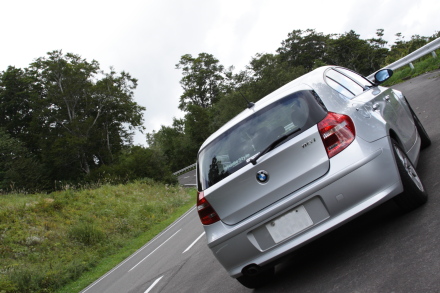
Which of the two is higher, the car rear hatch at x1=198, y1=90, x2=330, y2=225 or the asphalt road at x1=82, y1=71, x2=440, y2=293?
the car rear hatch at x1=198, y1=90, x2=330, y2=225

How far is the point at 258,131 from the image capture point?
167 inches

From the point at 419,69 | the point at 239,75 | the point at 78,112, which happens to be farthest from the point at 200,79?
the point at 419,69

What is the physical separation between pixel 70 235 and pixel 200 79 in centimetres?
7424

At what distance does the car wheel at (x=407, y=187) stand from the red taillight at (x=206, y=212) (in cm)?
189

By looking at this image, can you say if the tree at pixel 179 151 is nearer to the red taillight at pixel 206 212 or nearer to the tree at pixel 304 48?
the tree at pixel 304 48

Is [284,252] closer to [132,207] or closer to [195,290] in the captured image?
[195,290]

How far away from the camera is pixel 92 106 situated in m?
50.4

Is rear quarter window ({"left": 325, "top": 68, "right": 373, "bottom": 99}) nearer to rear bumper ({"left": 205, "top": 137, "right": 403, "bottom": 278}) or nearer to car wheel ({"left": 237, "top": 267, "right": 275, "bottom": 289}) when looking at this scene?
rear bumper ({"left": 205, "top": 137, "right": 403, "bottom": 278})

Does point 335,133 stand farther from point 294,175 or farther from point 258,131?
point 258,131

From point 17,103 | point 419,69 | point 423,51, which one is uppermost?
point 17,103

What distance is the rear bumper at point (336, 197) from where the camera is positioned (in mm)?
3865

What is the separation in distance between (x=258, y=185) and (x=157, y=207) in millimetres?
20407

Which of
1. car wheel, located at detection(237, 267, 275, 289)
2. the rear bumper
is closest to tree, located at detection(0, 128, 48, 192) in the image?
car wheel, located at detection(237, 267, 275, 289)

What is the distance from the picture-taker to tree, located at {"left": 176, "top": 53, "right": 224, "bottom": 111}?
8912 cm
